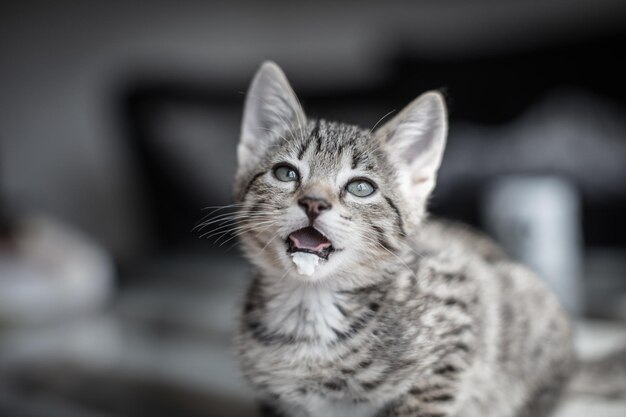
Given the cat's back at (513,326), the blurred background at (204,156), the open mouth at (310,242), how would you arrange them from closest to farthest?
the open mouth at (310,242)
the cat's back at (513,326)
the blurred background at (204,156)

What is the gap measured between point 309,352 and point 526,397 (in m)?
0.34

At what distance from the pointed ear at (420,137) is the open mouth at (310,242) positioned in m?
0.16

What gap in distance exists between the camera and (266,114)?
797 millimetres

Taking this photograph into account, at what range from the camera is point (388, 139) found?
2.53 ft

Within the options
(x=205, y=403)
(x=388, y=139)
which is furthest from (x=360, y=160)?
(x=205, y=403)

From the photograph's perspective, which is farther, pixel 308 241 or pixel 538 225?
pixel 538 225

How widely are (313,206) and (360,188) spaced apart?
91mm

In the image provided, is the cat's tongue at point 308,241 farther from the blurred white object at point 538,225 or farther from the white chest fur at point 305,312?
the blurred white object at point 538,225

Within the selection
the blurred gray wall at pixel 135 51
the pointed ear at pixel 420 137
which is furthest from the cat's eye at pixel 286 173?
the blurred gray wall at pixel 135 51

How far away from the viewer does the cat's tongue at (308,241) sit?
26.1 inches

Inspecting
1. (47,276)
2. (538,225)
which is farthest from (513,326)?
(47,276)

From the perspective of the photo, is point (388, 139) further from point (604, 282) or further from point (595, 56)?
point (595, 56)

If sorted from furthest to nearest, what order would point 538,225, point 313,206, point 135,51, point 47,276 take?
1. point 135,51
2. point 47,276
3. point 538,225
4. point 313,206

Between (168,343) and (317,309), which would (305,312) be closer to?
(317,309)
